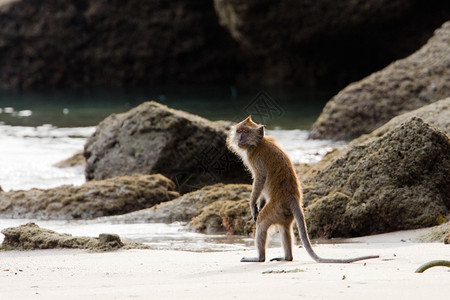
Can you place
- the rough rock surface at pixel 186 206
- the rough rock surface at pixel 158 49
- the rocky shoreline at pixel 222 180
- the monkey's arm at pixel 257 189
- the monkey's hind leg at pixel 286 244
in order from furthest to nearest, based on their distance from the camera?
the rough rock surface at pixel 158 49, the rough rock surface at pixel 186 206, the rocky shoreline at pixel 222 180, the monkey's arm at pixel 257 189, the monkey's hind leg at pixel 286 244

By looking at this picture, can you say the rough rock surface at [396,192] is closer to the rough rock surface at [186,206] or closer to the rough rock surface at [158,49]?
the rough rock surface at [186,206]

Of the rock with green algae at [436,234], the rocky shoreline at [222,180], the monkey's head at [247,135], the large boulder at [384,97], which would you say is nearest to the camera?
the monkey's head at [247,135]

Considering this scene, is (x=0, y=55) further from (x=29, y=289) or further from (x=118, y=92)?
(x=29, y=289)

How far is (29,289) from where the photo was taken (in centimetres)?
525

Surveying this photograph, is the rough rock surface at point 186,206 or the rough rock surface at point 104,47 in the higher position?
the rough rock surface at point 104,47

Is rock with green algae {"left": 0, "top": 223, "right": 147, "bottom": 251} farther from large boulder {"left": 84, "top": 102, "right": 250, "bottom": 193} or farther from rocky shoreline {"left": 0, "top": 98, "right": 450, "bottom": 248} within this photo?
large boulder {"left": 84, "top": 102, "right": 250, "bottom": 193}

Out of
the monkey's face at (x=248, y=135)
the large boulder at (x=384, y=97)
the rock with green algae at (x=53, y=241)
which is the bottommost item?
the rock with green algae at (x=53, y=241)

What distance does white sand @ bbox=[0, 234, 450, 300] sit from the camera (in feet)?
15.1

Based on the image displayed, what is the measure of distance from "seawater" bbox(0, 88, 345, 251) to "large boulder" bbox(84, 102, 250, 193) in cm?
159

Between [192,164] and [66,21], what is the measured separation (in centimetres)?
2760

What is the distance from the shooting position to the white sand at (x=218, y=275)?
4.59 metres

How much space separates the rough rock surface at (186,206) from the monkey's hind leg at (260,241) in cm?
Result: 370

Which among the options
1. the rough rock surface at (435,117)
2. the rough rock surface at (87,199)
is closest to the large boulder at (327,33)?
the rough rock surface at (435,117)

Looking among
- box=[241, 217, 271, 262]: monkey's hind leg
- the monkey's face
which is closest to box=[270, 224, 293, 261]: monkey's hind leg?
box=[241, 217, 271, 262]: monkey's hind leg
